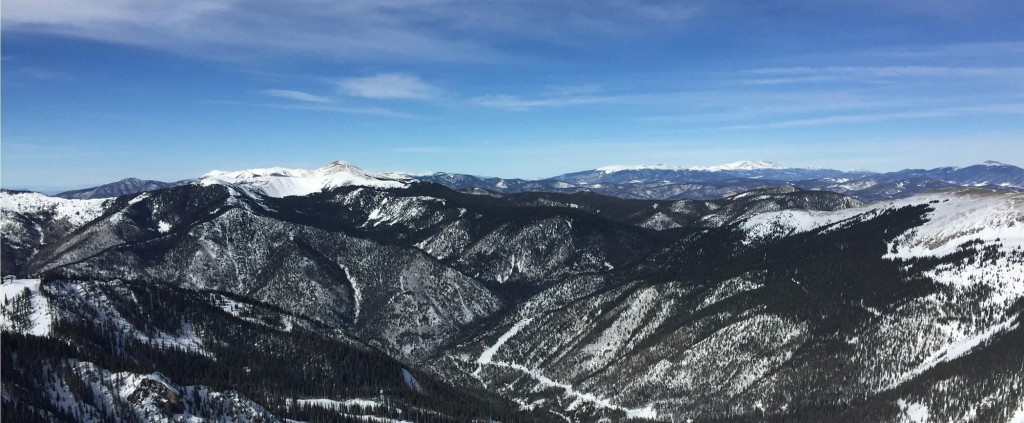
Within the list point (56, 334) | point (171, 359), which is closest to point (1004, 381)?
point (171, 359)

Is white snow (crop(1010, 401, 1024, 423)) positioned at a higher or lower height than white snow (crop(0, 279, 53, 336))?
lower

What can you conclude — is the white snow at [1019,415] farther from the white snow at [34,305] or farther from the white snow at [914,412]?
the white snow at [34,305]

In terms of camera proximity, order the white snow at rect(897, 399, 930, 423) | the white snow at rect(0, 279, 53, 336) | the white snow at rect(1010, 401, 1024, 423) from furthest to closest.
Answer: the white snow at rect(897, 399, 930, 423) < the white snow at rect(0, 279, 53, 336) < the white snow at rect(1010, 401, 1024, 423)

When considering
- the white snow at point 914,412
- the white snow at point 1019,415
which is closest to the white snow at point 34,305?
the white snow at point 914,412

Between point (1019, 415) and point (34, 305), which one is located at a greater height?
point (34, 305)

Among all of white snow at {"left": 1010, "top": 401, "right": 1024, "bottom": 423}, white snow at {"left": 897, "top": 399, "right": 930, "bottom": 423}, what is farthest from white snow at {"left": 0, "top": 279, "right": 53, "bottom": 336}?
white snow at {"left": 1010, "top": 401, "right": 1024, "bottom": 423}

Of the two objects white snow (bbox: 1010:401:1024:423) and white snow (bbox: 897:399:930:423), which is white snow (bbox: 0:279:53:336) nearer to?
white snow (bbox: 897:399:930:423)

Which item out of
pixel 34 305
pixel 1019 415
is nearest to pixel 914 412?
pixel 1019 415

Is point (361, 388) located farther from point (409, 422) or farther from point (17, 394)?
point (17, 394)

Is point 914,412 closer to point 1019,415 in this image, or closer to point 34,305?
point 1019,415
